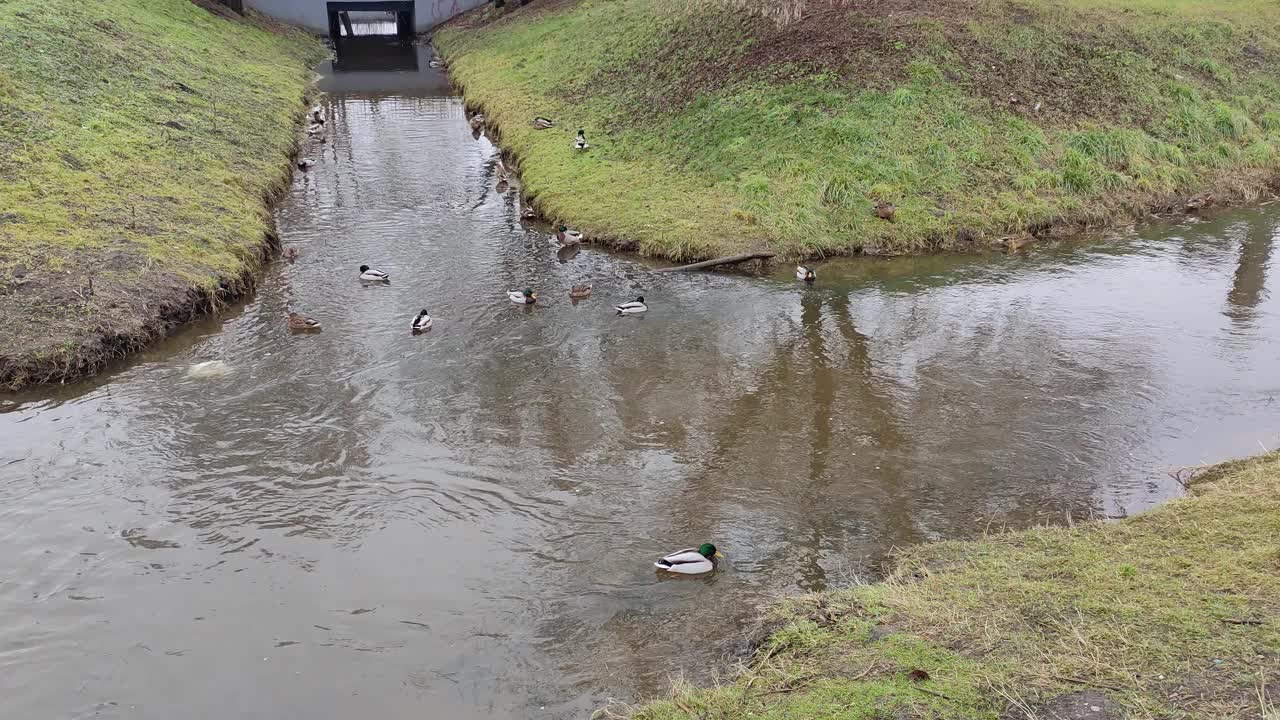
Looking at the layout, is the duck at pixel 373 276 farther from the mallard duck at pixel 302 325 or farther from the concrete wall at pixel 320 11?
the concrete wall at pixel 320 11

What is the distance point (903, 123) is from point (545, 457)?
48.9ft

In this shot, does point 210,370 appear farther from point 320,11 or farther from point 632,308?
point 320,11

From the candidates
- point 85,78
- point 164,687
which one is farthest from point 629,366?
point 85,78

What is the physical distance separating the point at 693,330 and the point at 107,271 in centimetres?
993

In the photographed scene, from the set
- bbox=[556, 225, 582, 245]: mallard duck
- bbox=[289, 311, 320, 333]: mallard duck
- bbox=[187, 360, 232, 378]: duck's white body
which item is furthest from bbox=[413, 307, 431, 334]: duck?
bbox=[556, 225, 582, 245]: mallard duck

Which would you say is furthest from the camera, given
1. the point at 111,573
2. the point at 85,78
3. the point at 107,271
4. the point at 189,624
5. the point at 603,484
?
the point at 85,78

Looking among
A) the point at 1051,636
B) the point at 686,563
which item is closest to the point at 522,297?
the point at 686,563

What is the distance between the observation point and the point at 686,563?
927cm

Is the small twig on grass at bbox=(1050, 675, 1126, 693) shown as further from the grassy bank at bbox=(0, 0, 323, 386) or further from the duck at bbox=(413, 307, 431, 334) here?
the grassy bank at bbox=(0, 0, 323, 386)

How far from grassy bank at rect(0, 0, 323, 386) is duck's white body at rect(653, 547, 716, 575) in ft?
31.8

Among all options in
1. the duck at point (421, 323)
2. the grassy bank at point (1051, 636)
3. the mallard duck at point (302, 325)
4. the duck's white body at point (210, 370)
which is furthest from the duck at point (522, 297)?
the grassy bank at point (1051, 636)

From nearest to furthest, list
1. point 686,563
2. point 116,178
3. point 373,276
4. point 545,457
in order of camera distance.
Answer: point 686,563 < point 545,457 < point 373,276 < point 116,178

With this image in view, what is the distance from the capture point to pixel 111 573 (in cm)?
942

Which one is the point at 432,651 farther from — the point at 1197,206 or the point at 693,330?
the point at 1197,206
